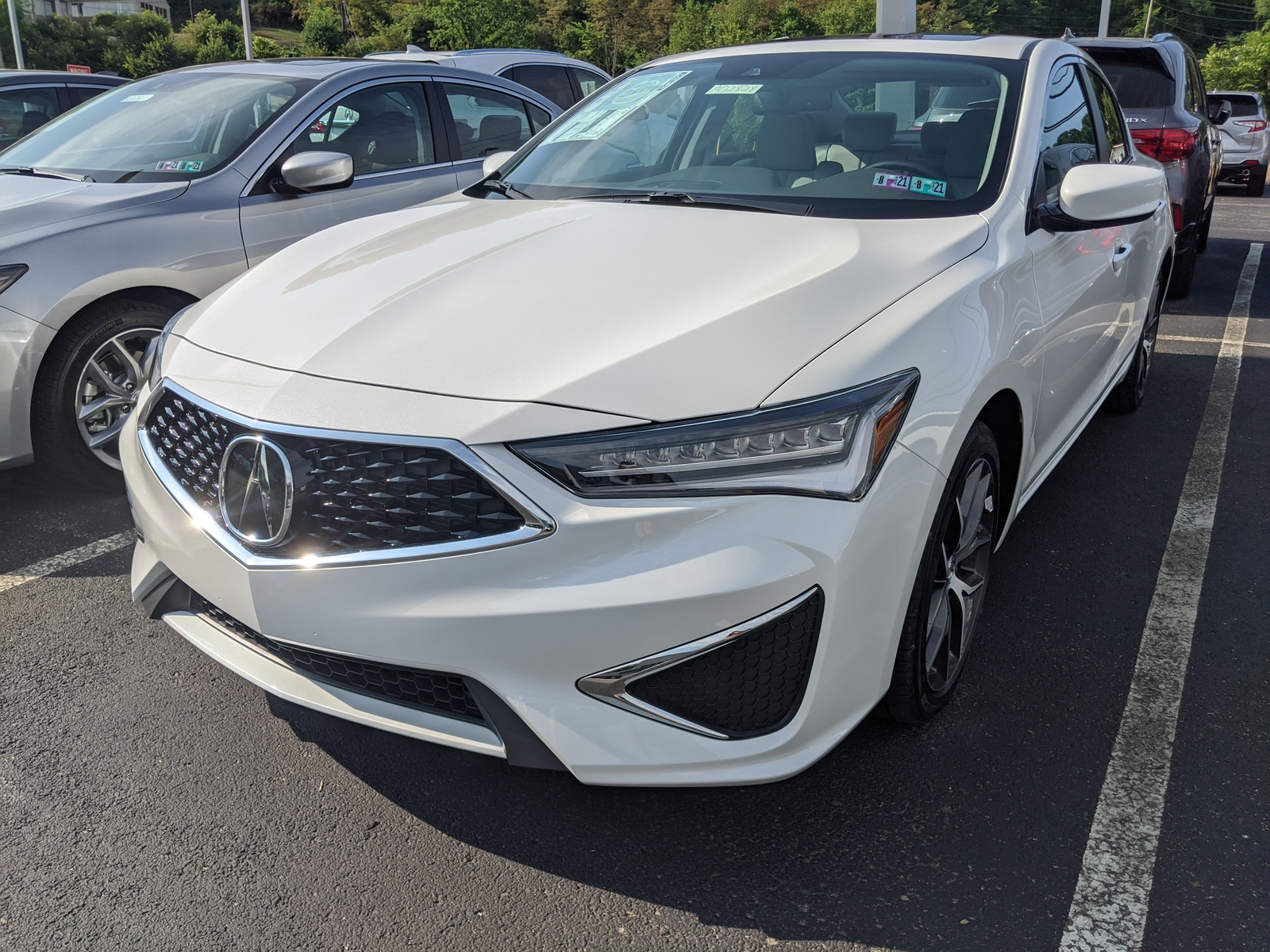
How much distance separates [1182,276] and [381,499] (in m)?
7.60

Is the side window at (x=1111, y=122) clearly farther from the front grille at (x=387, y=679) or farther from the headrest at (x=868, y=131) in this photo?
the front grille at (x=387, y=679)

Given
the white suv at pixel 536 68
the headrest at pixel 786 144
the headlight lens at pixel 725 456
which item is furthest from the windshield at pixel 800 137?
the white suv at pixel 536 68

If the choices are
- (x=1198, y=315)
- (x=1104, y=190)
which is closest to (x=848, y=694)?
(x=1104, y=190)

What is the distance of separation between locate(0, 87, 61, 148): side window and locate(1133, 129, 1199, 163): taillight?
717 centimetres

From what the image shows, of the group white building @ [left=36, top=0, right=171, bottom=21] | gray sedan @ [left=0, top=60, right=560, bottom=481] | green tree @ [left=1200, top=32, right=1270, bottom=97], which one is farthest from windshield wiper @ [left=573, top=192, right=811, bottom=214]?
white building @ [left=36, top=0, right=171, bottom=21]

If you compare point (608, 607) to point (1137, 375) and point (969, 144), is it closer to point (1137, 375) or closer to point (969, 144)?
point (969, 144)

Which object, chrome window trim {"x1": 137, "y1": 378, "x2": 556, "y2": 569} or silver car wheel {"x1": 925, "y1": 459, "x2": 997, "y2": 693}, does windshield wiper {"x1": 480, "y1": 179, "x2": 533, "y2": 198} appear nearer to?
chrome window trim {"x1": 137, "y1": 378, "x2": 556, "y2": 569}

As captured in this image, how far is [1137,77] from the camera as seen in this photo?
7469mm

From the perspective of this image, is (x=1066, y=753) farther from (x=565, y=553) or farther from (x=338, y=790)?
(x=338, y=790)

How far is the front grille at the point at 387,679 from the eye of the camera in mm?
1985

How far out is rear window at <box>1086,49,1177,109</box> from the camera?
734cm

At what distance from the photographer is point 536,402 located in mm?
1903

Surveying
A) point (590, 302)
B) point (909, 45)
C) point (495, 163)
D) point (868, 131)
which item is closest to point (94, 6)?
point (495, 163)

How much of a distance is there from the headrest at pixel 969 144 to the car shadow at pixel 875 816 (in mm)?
1305
